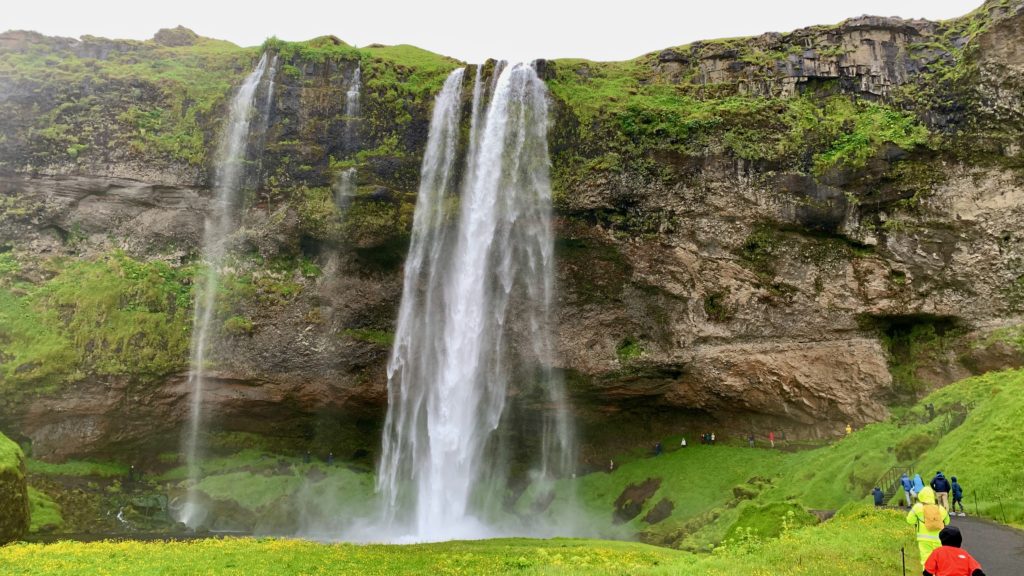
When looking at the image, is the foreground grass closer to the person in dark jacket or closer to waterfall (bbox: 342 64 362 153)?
the person in dark jacket

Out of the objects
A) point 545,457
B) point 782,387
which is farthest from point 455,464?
point 782,387

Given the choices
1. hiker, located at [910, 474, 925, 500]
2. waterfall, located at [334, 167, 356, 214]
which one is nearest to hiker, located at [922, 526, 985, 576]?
hiker, located at [910, 474, 925, 500]

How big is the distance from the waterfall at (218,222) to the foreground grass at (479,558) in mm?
17047

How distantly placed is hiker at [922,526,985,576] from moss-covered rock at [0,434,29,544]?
99.5 ft

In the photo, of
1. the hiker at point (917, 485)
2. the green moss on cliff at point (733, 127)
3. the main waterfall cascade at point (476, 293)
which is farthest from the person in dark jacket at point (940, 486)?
the main waterfall cascade at point (476, 293)

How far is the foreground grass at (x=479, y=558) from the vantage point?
40.6 ft

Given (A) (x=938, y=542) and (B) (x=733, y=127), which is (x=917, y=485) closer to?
(A) (x=938, y=542)

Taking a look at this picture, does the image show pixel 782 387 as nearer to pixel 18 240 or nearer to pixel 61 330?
pixel 61 330

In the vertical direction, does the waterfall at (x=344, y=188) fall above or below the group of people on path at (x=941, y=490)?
above

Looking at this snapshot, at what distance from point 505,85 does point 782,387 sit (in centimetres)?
2385

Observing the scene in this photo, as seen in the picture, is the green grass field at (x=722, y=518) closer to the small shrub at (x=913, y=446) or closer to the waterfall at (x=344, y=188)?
the small shrub at (x=913, y=446)

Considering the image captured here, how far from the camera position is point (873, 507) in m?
19.0

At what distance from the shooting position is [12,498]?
81.1ft

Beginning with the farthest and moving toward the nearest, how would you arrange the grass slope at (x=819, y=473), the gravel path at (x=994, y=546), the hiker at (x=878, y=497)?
the hiker at (x=878, y=497), the grass slope at (x=819, y=473), the gravel path at (x=994, y=546)
